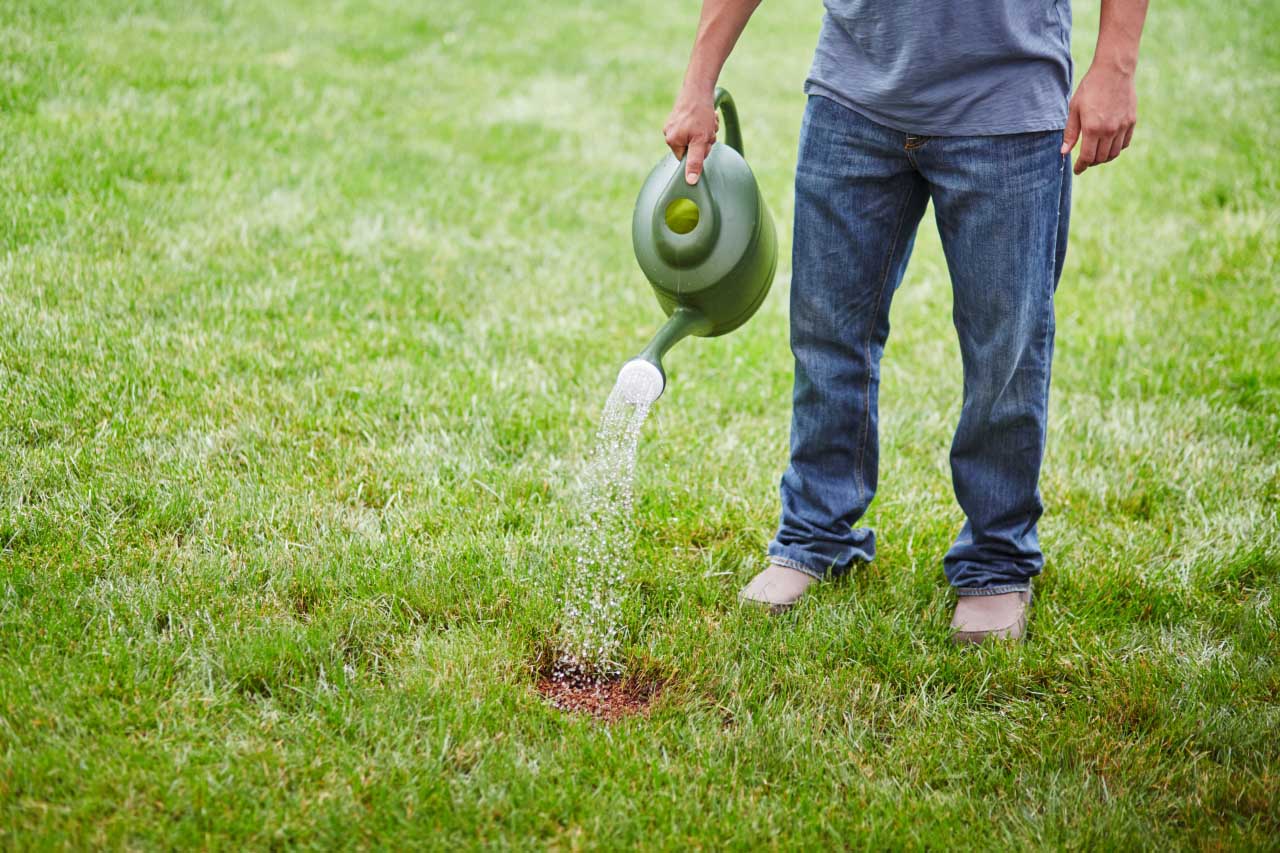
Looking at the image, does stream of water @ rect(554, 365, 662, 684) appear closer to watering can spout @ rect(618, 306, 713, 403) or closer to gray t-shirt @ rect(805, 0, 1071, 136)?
watering can spout @ rect(618, 306, 713, 403)

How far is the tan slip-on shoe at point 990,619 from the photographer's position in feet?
7.77

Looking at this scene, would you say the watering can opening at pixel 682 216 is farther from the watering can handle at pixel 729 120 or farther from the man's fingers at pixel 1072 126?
the man's fingers at pixel 1072 126

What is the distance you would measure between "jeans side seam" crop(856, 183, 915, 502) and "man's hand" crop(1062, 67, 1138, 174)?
1.14 feet

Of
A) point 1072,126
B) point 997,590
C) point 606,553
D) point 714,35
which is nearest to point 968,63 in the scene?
point 1072,126

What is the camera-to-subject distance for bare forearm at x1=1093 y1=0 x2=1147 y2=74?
6.31 feet

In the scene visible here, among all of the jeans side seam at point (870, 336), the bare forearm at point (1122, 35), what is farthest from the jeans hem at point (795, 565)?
the bare forearm at point (1122, 35)

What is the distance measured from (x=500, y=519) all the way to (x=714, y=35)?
121cm

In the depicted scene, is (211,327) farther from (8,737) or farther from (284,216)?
(8,737)

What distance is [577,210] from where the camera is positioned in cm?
477

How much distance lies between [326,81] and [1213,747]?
5131 millimetres

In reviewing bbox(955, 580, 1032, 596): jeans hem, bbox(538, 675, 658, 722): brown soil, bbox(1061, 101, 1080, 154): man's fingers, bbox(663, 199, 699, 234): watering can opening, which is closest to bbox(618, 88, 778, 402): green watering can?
bbox(663, 199, 699, 234): watering can opening

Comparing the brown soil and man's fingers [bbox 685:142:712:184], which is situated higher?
man's fingers [bbox 685:142:712:184]

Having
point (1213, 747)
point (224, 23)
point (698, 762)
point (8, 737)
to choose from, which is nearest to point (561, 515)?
point (698, 762)

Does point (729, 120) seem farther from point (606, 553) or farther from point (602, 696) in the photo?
point (602, 696)
